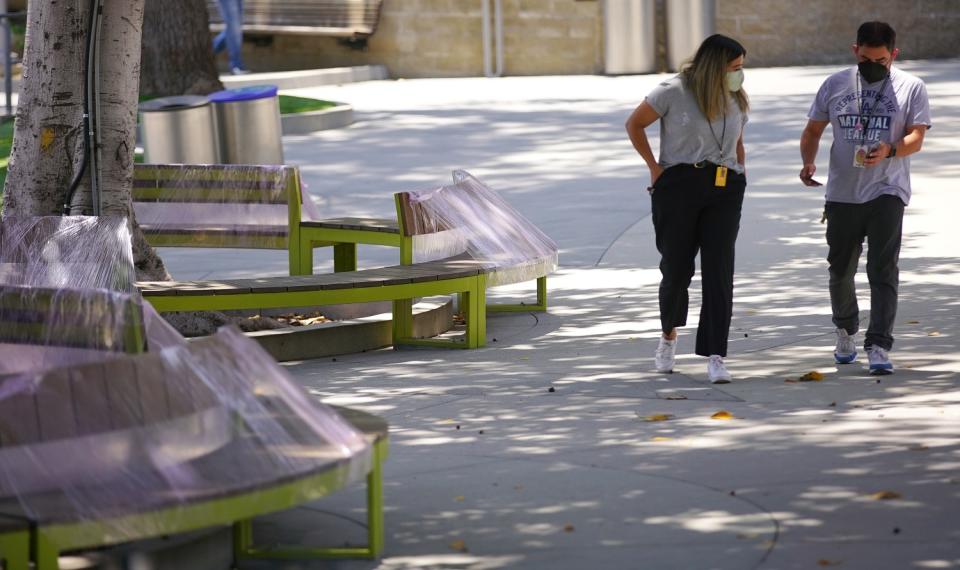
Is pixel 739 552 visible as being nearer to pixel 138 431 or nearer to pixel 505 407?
pixel 138 431

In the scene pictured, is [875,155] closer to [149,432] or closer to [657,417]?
[657,417]

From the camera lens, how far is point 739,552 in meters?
5.33

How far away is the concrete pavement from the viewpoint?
552 centimetres

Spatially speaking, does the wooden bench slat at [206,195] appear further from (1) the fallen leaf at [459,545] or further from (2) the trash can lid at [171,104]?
(1) the fallen leaf at [459,545]

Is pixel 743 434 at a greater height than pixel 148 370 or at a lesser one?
lesser

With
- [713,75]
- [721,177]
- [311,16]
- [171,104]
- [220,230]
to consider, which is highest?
[311,16]

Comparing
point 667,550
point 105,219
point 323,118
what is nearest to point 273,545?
point 667,550

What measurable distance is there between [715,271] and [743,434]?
1236 millimetres

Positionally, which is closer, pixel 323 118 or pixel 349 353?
pixel 349 353

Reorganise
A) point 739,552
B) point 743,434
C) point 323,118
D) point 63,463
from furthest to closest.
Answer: point 323,118 < point 743,434 < point 739,552 < point 63,463

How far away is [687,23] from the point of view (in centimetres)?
2395

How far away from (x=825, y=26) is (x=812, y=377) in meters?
17.0

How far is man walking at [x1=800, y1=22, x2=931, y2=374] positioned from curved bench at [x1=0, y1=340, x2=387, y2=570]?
3.62 metres

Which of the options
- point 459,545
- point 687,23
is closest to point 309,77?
point 687,23
